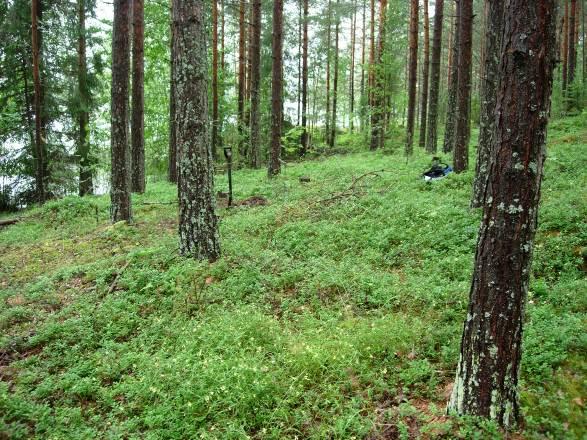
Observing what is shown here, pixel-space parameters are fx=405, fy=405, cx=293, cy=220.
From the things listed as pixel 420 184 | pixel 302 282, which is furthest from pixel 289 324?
pixel 420 184

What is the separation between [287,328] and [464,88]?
362 inches

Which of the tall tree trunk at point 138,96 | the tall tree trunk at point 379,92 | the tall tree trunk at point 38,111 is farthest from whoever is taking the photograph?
the tall tree trunk at point 379,92

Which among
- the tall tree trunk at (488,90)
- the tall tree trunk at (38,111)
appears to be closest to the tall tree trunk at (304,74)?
the tall tree trunk at (38,111)

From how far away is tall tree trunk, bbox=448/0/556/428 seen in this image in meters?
2.99

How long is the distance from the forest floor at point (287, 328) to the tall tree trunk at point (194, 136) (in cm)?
49

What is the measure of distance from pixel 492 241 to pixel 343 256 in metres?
4.40

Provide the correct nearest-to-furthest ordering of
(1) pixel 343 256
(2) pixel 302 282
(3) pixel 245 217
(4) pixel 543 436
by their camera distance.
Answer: (4) pixel 543 436, (2) pixel 302 282, (1) pixel 343 256, (3) pixel 245 217

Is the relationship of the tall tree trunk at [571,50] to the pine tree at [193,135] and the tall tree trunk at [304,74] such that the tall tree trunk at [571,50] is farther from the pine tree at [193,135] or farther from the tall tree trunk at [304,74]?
the pine tree at [193,135]

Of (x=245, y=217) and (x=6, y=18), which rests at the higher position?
(x=6, y=18)

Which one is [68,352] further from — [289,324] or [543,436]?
[543,436]

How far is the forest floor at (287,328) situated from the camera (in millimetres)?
3867

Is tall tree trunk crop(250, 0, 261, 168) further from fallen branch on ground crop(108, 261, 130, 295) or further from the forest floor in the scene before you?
fallen branch on ground crop(108, 261, 130, 295)

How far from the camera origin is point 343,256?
757 cm

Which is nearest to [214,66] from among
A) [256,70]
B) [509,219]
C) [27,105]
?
[256,70]
